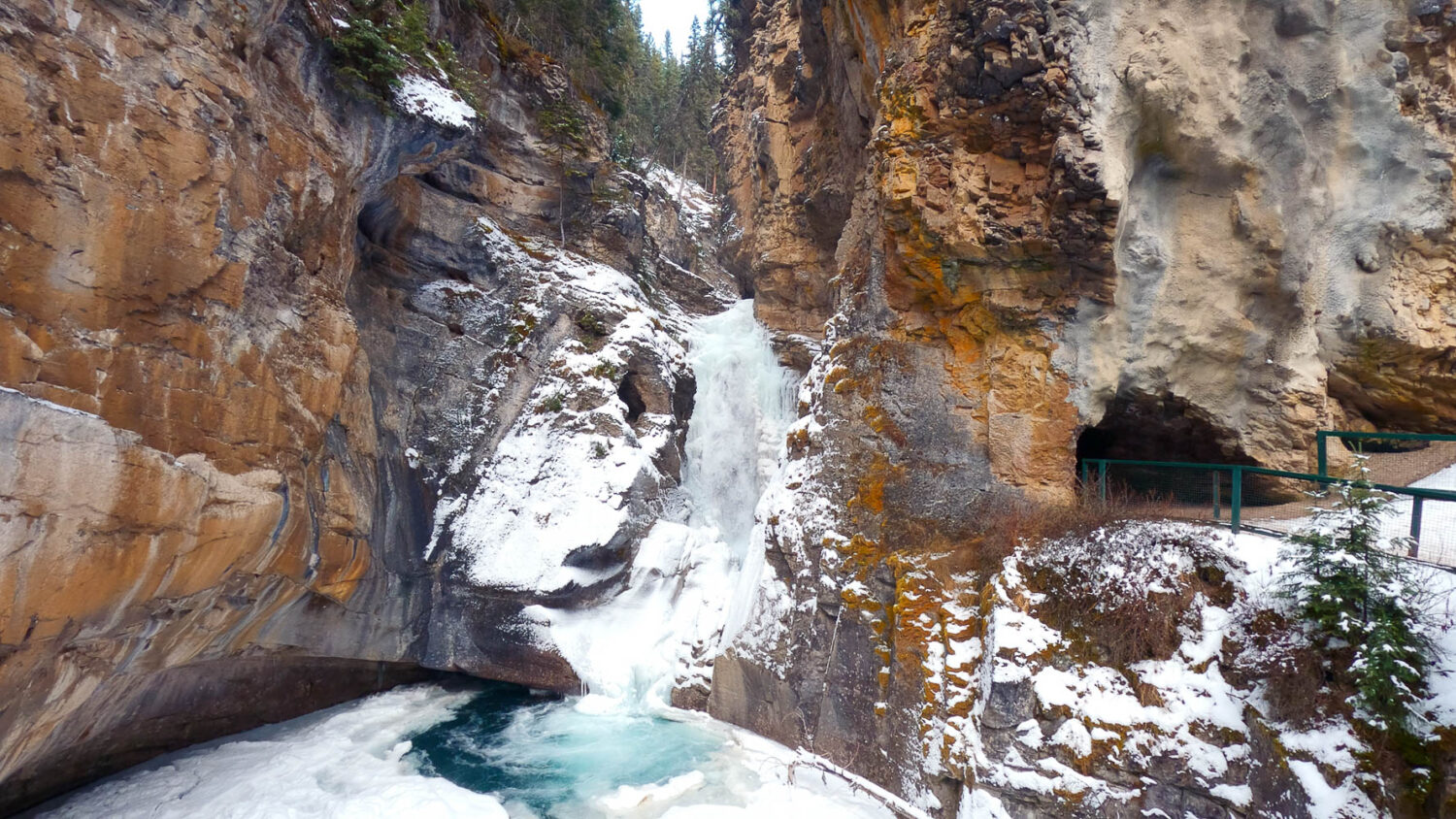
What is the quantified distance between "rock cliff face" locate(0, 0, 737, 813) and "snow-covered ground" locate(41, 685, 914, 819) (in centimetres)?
87

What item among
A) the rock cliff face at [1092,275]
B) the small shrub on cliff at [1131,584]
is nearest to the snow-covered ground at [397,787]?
the rock cliff face at [1092,275]

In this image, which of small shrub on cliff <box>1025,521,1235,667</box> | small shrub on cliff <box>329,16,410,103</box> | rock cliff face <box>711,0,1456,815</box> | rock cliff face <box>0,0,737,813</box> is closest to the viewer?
rock cliff face <box>0,0,737,813</box>

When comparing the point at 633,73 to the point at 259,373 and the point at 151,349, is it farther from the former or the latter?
the point at 151,349

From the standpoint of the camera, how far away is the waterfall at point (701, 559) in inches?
435

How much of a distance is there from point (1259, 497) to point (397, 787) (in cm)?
1177

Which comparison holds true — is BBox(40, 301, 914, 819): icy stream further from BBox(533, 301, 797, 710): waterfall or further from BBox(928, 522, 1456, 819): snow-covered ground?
BBox(928, 522, 1456, 819): snow-covered ground

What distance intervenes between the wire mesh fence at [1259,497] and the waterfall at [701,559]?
5.45m

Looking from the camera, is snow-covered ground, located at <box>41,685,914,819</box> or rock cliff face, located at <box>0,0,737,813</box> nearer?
rock cliff face, located at <box>0,0,737,813</box>

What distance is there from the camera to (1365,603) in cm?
526

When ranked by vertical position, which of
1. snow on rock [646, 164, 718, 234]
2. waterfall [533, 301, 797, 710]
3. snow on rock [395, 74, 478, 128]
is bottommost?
waterfall [533, 301, 797, 710]

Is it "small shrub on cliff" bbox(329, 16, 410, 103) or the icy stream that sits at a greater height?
"small shrub on cliff" bbox(329, 16, 410, 103)

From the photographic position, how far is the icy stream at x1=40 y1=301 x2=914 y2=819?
24.8 ft

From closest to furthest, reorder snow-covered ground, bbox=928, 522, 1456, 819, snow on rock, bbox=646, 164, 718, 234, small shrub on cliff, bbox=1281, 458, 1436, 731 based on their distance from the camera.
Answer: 1. small shrub on cliff, bbox=1281, 458, 1436, 731
2. snow-covered ground, bbox=928, 522, 1456, 819
3. snow on rock, bbox=646, 164, 718, 234

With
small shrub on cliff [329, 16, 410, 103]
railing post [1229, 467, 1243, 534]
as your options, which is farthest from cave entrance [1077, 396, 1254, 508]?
small shrub on cliff [329, 16, 410, 103]
